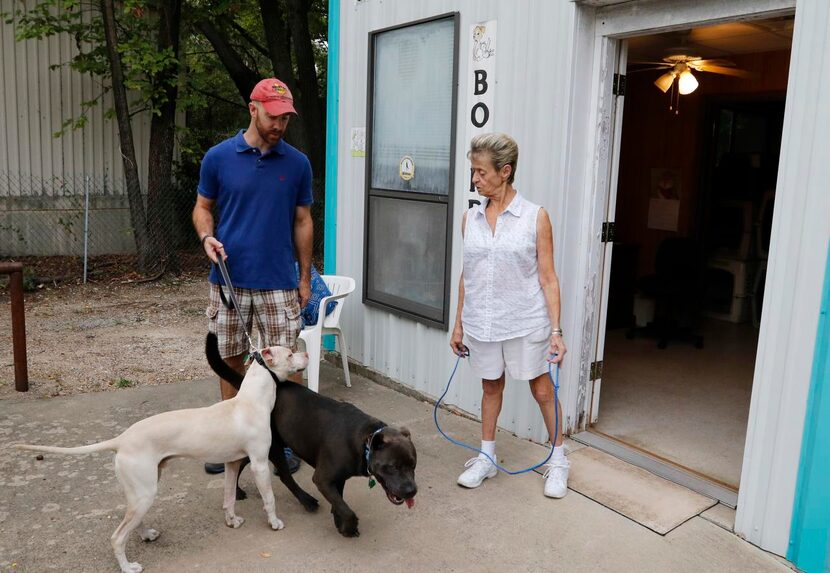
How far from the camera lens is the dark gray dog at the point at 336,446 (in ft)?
9.22

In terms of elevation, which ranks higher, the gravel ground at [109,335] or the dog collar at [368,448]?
the dog collar at [368,448]

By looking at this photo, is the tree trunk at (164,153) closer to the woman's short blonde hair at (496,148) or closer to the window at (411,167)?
the window at (411,167)

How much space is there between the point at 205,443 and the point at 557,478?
172cm

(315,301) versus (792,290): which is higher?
(792,290)

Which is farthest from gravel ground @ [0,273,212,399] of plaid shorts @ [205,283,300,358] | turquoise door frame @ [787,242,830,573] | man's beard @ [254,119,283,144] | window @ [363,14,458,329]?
turquoise door frame @ [787,242,830,573]

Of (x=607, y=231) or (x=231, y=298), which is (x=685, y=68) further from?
(x=231, y=298)

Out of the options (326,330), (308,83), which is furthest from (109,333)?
(308,83)

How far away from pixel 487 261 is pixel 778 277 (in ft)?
4.06

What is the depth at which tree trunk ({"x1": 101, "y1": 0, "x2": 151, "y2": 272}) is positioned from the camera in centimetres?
901

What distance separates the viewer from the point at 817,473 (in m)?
2.89

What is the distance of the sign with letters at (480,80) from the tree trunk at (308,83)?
6509 millimetres

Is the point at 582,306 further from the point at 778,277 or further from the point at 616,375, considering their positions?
the point at 616,375

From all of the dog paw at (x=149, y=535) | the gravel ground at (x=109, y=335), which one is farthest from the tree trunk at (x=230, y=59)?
the dog paw at (x=149, y=535)

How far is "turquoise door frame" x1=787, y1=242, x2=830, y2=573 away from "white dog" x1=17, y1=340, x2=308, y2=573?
2.11 m
